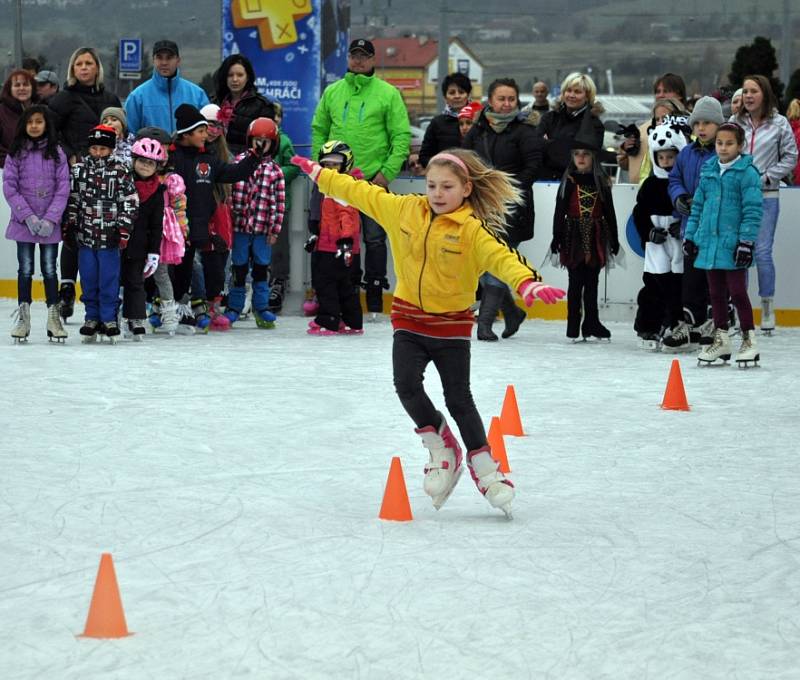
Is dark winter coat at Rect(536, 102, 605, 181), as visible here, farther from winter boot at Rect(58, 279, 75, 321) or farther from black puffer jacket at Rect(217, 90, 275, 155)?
winter boot at Rect(58, 279, 75, 321)

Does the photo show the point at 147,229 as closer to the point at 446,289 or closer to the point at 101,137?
the point at 101,137

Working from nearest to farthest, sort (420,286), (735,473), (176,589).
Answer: (176,589)
(420,286)
(735,473)

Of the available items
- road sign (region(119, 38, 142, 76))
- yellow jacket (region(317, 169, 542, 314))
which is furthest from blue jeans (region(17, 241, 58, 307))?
road sign (region(119, 38, 142, 76))

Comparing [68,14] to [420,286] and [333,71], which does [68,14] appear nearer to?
[333,71]

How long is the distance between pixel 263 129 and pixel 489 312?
7.45 feet

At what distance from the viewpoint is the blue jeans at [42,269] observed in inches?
436

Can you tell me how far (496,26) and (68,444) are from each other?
2189 inches

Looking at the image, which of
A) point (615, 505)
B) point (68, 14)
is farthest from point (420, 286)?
point (68, 14)

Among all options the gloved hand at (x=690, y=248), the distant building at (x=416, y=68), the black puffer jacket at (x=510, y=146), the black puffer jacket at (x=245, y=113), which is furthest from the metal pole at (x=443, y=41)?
the gloved hand at (x=690, y=248)

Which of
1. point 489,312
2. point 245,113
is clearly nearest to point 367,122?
point 245,113

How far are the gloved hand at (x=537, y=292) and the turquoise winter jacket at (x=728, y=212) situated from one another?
16.2 ft

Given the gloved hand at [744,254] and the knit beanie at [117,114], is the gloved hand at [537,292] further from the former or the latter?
the knit beanie at [117,114]

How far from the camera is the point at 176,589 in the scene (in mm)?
4777

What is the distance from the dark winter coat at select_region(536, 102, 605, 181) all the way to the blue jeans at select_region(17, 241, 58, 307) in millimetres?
3957
